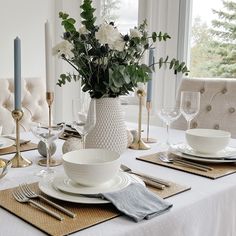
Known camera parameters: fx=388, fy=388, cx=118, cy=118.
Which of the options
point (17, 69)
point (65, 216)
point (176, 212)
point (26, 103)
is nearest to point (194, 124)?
point (26, 103)

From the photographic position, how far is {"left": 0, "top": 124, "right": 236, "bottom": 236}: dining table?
70 cm

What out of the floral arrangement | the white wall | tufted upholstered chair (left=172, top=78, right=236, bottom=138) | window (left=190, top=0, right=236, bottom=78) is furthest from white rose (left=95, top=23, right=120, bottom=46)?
the white wall

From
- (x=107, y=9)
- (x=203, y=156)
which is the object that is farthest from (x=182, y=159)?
(x=107, y=9)

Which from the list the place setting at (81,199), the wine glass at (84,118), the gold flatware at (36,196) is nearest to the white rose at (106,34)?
the wine glass at (84,118)

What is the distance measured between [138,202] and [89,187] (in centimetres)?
12

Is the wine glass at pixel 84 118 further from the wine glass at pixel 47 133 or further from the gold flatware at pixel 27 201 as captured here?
the gold flatware at pixel 27 201

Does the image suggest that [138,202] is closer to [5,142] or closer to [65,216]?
[65,216]

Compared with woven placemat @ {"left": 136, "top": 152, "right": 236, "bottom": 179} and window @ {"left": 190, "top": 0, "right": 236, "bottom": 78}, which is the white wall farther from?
woven placemat @ {"left": 136, "top": 152, "right": 236, "bottom": 179}

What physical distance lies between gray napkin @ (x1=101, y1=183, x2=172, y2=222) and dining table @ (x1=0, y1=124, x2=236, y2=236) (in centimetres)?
1

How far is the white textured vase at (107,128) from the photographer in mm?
1163

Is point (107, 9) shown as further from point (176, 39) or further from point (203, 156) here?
point (203, 156)

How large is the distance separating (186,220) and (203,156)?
394 mm

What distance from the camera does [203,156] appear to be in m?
1.17

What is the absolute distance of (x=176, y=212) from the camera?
79cm
